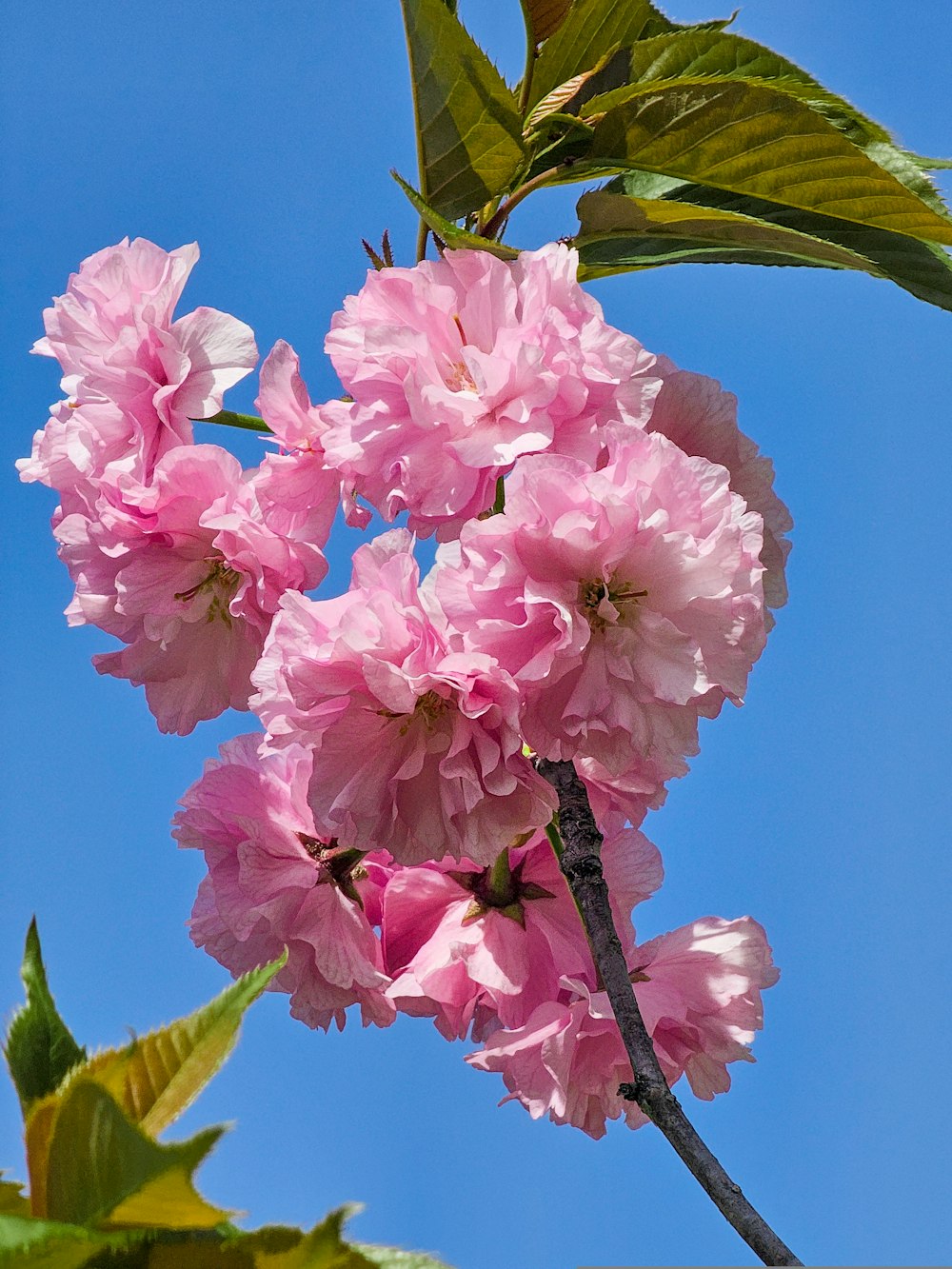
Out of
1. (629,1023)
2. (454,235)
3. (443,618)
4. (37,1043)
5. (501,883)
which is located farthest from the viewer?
(501,883)

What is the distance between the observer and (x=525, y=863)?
1.18 meters

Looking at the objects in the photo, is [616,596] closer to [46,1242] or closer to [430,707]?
[430,707]

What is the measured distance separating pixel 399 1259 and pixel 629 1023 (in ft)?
1.73

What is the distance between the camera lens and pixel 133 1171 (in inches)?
12.1

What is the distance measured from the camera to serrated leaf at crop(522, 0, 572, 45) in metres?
1.19

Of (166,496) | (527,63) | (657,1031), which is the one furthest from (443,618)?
(527,63)

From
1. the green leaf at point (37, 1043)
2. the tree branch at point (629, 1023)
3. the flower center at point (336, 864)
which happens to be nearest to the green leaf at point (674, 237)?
the tree branch at point (629, 1023)

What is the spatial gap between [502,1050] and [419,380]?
62 cm

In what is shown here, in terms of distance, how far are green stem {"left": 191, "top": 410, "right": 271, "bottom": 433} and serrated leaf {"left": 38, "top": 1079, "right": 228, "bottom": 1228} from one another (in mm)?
969

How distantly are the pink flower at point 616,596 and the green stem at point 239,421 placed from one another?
1.27 ft

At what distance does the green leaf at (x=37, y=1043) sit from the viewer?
400 millimetres

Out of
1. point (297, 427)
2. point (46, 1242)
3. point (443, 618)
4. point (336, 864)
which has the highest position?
point (297, 427)

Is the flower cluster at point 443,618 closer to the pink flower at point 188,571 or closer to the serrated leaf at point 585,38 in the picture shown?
the pink flower at point 188,571

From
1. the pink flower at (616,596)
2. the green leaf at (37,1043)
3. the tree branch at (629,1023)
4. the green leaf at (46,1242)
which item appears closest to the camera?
the green leaf at (46,1242)
